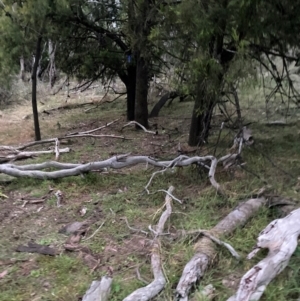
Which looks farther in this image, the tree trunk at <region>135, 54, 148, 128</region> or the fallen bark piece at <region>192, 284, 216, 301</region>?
the tree trunk at <region>135, 54, 148, 128</region>

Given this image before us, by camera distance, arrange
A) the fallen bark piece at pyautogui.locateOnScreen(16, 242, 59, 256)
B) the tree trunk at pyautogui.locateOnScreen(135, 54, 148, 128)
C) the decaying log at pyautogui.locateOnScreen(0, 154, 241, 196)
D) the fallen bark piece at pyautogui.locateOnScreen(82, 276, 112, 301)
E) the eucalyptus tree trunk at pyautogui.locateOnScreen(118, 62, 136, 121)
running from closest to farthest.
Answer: the fallen bark piece at pyautogui.locateOnScreen(82, 276, 112, 301), the fallen bark piece at pyautogui.locateOnScreen(16, 242, 59, 256), the decaying log at pyautogui.locateOnScreen(0, 154, 241, 196), the tree trunk at pyautogui.locateOnScreen(135, 54, 148, 128), the eucalyptus tree trunk at pyautogui.locateOnScreen(118, 62, 136, 121)

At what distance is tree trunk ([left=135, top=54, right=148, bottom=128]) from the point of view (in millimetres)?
9695

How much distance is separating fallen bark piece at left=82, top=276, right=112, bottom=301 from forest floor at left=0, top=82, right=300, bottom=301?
0.18 ft

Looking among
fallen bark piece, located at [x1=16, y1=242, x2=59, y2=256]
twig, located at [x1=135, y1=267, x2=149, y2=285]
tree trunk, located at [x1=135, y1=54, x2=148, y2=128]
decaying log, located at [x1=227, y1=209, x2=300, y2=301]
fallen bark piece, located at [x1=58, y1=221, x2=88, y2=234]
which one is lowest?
fallen bark piece, located at [x1=16, y1=242, x2=59, y2=256]

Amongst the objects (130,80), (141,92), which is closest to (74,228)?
(141,92)

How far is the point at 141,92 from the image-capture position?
9.84m

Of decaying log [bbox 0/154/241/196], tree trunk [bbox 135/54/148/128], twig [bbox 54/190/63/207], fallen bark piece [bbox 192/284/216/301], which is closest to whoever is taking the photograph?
fallen bark piece [bbox 192/284/216/301]

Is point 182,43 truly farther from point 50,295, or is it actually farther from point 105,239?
point 50,295

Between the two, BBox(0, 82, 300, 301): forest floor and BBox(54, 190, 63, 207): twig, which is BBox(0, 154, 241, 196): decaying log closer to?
BBox(0, 82, 300, 301): forest floor

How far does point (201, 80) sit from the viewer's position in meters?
5.70

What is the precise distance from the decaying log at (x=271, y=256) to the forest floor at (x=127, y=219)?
0.37 feet

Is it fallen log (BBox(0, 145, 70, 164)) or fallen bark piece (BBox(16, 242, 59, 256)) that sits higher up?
fallen log (BBox(0, 145, 70, 164))

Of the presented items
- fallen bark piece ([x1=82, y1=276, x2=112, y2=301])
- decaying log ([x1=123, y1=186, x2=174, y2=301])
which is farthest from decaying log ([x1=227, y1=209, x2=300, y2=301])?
fallen bark piece ([x1=82, y1=276, x2=112, y2=301])

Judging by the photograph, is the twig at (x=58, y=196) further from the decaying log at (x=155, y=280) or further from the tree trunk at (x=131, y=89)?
the tree trunk at (x=131, y=89)
